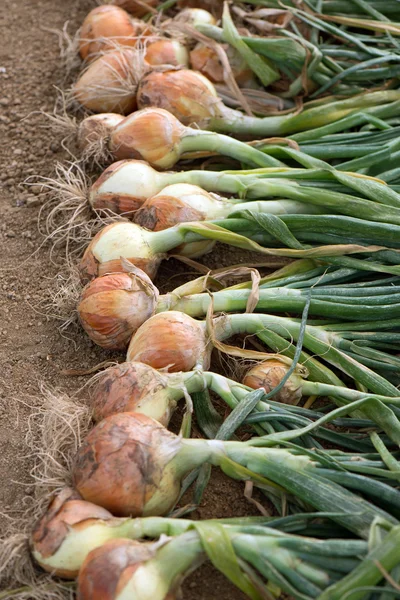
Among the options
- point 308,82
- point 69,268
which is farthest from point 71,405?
point 308,82

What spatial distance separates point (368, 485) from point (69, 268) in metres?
1.19

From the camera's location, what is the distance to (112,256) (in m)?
2.27

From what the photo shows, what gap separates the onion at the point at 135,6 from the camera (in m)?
3.31

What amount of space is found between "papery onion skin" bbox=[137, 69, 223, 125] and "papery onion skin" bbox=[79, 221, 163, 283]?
2.01 feet

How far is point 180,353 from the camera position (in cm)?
200

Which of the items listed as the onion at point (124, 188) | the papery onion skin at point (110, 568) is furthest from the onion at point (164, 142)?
the papery onion skin at point (110, 568)

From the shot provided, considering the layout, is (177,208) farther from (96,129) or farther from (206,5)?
(206,5)

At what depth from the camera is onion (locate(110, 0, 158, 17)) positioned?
3312mm

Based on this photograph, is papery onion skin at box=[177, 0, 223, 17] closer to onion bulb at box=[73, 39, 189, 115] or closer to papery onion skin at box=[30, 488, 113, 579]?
onion bulb at box=[73, 39, 189, 115]

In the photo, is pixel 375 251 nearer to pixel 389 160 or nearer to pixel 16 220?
pixel 389 160

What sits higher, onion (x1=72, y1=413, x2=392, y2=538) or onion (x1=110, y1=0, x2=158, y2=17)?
onion (x1=110, y1=0, x2=158, y2=17)

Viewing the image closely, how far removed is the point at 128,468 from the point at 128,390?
9.7 inches

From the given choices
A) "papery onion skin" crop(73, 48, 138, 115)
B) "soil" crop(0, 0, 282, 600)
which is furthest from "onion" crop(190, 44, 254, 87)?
"soil" crop(0, 0, 282, 600)

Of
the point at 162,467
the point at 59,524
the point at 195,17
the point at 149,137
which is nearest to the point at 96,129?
the point at 149,137
